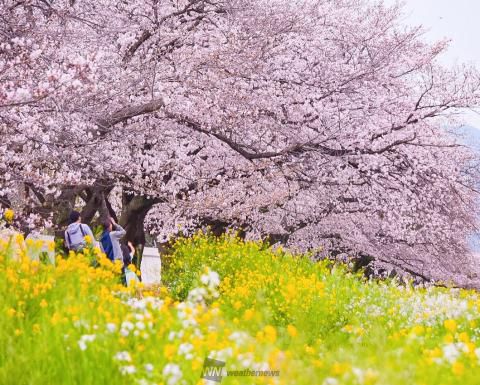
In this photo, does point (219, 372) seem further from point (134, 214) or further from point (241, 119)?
point (134, 214)

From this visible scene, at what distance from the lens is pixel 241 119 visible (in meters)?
14.9

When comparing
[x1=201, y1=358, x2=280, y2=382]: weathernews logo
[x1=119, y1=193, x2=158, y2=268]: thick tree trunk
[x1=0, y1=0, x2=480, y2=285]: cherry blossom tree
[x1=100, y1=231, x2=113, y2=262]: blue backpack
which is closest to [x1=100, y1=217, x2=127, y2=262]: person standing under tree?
[x1=100, y1=231, x2=113, y2=262]: blue backpack

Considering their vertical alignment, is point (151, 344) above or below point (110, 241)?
→ below

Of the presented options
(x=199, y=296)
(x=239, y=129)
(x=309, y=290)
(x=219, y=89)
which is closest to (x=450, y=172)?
(x=239, y=129)

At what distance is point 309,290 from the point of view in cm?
1055

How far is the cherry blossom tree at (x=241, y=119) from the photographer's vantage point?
39.1 feet

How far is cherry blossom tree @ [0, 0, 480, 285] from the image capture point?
11.9 meters

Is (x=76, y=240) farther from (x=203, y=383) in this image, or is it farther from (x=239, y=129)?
(x=203, y=383)

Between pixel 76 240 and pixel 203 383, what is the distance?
302 inches

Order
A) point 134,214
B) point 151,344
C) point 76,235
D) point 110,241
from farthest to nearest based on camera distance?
point 134,214, point 110,241, point 76,235, point 151,344

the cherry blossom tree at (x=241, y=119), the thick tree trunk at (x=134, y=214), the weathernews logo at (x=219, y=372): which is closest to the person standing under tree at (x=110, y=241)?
the cherry blossom tree at (x=241, y=119)

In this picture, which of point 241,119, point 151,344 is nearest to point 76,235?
point 241,119

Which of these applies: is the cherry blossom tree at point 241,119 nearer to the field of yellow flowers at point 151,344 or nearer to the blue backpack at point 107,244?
the blue backpack at point 107,244

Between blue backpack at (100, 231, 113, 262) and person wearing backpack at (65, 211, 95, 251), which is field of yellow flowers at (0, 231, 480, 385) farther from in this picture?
blue backpack at (100, 231, 113, 262)
